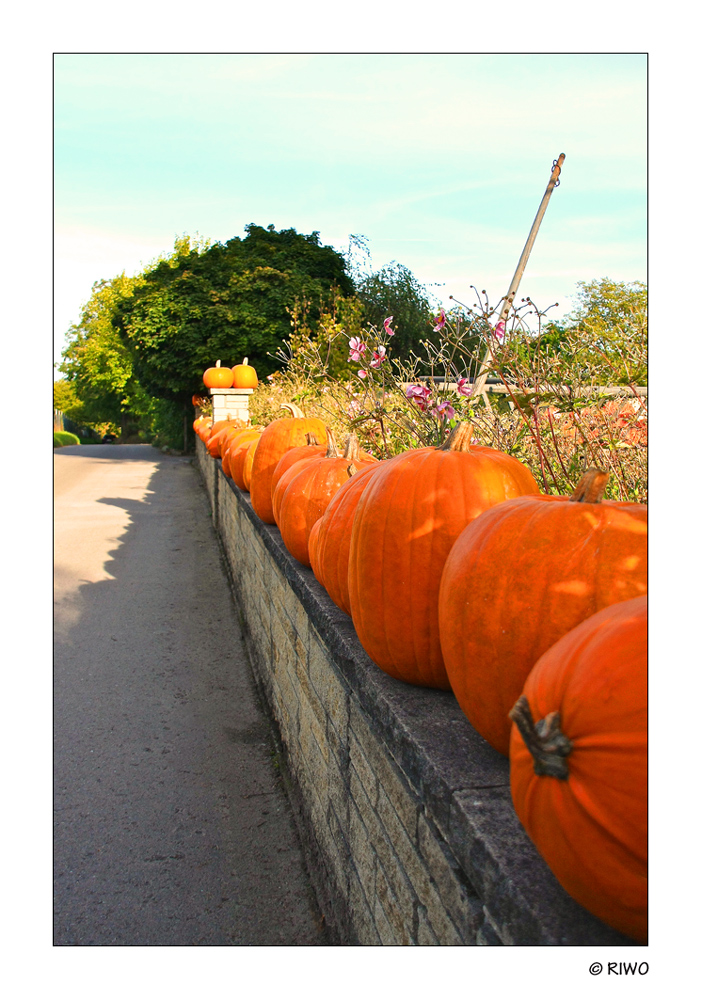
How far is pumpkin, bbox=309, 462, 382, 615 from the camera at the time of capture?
8.46ft

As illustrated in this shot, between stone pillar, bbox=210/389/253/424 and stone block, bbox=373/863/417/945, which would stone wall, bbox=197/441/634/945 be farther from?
stone pillar, bbox=210/389/253/424

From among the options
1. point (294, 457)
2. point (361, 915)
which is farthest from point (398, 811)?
point (294, 457)

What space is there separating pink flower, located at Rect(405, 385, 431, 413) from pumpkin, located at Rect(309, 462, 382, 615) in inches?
41.8

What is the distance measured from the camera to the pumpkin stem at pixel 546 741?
103 centimetres

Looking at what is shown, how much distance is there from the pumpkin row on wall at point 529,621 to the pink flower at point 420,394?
1.08 m

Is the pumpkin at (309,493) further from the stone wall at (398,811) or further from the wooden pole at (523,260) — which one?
the wooden pole at (523,260)

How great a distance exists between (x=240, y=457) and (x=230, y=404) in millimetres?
8178

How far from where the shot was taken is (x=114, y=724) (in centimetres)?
426

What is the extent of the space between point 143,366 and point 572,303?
81.8 feet

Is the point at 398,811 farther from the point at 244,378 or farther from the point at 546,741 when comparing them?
the point at 244,378

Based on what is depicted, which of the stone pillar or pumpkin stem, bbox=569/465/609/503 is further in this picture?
the stone pillar

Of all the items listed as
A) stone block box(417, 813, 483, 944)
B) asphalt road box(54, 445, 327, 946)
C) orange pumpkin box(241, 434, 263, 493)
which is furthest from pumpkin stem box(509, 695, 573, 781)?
orange pumpkin box(241, 434, 263, 493)

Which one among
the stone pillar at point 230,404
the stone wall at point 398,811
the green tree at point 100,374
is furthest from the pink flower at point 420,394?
the green tree at point 100,374

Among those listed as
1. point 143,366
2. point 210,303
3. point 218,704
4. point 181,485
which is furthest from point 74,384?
point 218,704
